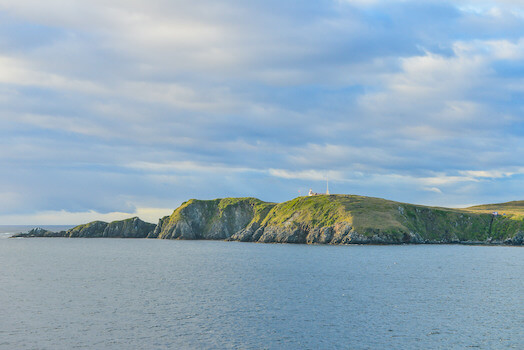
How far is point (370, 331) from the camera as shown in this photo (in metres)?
62.8

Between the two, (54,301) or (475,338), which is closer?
(475,338)

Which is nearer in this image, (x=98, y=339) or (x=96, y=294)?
(x=98, y=339)

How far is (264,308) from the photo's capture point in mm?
77562

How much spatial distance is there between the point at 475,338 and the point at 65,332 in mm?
52176

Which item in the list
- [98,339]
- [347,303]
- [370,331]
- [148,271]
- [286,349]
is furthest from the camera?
[148,271]

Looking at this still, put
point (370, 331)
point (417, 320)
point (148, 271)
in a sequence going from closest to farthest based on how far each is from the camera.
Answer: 1. point (370, 331)
2. point (417, 320)
3. point (148, 271)

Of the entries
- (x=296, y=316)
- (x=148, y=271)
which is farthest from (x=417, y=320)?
(x=148, y=271)

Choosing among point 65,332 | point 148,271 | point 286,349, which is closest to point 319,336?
point 286,349

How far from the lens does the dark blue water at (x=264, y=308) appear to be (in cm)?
5812

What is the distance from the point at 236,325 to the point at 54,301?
37.2 meters

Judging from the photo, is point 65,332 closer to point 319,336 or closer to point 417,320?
point 319,336

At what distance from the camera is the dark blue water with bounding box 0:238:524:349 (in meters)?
58.1

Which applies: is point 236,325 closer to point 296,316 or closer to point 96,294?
point 296,316

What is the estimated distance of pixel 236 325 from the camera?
65625mm
